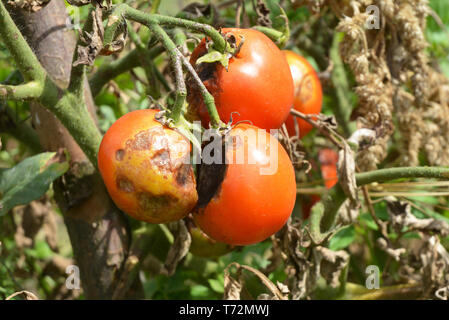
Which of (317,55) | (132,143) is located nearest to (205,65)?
(132,143)

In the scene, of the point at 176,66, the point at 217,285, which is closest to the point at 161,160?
the point at 176,66

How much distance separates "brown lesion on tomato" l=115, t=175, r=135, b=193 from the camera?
0.80m

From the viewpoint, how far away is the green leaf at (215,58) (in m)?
0.84

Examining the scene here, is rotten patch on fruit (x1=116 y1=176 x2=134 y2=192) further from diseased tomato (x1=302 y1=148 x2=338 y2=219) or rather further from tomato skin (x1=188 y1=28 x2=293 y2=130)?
diseased tomato (x1=302 y1=148 x2=338 y2=219)

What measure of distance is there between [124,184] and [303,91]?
0.47 m

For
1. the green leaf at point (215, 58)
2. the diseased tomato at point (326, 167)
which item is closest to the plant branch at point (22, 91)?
the green leaf at point (215, 58)

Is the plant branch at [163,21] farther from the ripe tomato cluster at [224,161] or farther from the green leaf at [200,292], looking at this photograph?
the green leaf at [200,292]

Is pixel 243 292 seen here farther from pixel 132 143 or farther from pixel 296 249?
pixel 132 143

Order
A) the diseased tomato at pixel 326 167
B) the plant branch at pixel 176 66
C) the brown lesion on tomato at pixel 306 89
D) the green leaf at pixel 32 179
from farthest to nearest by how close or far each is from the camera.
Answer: the diseased tomato at pixel 326 167
the brown lesion on tomato at pixel 306 89
the green leaf at pixel 32 179
the plant branch at pixel 176 66

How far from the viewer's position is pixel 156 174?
0.79 meters

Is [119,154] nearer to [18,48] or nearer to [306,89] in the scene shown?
[18,48]

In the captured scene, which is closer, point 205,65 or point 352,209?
point 205,65

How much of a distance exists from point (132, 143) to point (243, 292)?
41 centimetres
